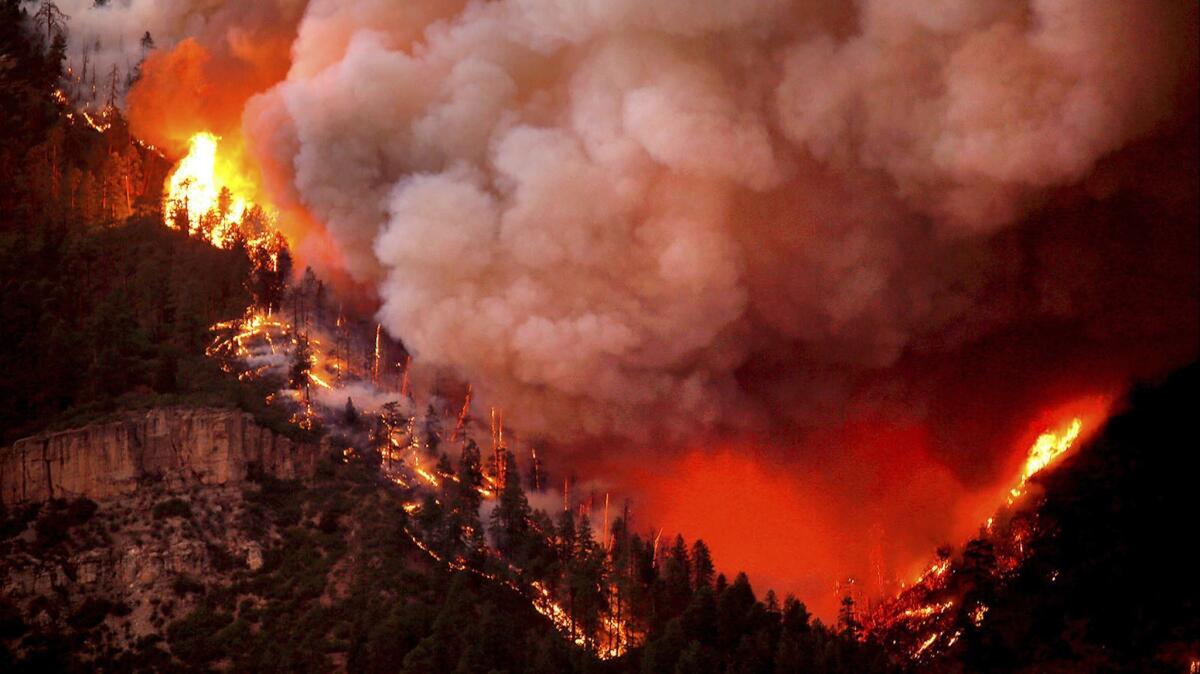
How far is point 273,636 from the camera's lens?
276 ft

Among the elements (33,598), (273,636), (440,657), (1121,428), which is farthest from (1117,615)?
(33,598)

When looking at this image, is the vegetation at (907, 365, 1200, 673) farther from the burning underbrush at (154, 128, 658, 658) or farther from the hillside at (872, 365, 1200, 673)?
the burning underbrush at (154, 128, 658, 658)

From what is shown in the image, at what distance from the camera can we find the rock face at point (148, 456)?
288ft

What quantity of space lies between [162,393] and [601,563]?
28.3m

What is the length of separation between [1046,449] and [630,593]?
25298 millimetres

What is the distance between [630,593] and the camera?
281ft

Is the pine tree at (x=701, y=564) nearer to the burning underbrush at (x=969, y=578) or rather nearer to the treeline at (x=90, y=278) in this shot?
the burning underbrush at (x=969, y=578)

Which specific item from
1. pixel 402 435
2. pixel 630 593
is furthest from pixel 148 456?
pixel 630 593

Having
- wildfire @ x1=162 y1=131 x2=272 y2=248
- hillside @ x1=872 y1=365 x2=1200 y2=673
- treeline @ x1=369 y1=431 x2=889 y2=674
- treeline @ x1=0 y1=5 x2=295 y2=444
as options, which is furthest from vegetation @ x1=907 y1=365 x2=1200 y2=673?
wildfire @ x1=162 y1=131 x2=272 y2=248

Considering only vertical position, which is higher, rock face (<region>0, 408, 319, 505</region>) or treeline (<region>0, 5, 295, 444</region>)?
treeline (<region>0, 5, 295, 444</region>)

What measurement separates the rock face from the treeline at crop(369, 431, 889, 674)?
387 inches

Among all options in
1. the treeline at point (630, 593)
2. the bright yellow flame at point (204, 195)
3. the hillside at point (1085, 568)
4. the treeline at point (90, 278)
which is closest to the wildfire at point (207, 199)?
the bright yellow flame at point (204, 195)

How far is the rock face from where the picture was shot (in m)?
87.8

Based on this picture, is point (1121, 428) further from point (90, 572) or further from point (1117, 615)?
point (90, 572)
